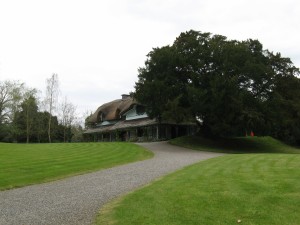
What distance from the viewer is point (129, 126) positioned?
4897 centimetres

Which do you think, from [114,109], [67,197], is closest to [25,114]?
[114,109]

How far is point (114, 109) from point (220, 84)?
2828 cm

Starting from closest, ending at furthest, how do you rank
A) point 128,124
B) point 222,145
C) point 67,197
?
point 67,197
point 222,145
point 128,124

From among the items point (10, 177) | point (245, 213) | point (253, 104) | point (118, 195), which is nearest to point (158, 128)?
point (253, 104)

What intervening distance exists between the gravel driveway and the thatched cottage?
98.1 feet

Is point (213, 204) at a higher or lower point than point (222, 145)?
lower

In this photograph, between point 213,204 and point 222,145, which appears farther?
point 222,145

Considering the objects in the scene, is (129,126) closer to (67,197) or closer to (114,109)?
(114,109)

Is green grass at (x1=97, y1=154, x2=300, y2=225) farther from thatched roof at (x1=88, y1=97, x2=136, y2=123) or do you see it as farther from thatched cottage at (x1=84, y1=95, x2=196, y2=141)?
thatched roof at (x1=88, y1=97, x2=136, y2=123)

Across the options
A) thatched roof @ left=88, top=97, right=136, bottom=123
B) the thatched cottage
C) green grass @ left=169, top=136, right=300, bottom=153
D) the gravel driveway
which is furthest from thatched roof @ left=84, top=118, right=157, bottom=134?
the gravel driveway

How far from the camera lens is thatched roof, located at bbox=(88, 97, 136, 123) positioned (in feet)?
181

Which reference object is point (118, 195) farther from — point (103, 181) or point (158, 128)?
point (158, 128)

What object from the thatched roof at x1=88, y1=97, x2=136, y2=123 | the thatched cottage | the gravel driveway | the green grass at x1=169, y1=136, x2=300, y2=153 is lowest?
the gravel driveway

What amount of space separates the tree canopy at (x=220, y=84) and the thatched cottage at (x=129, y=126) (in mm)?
8352
